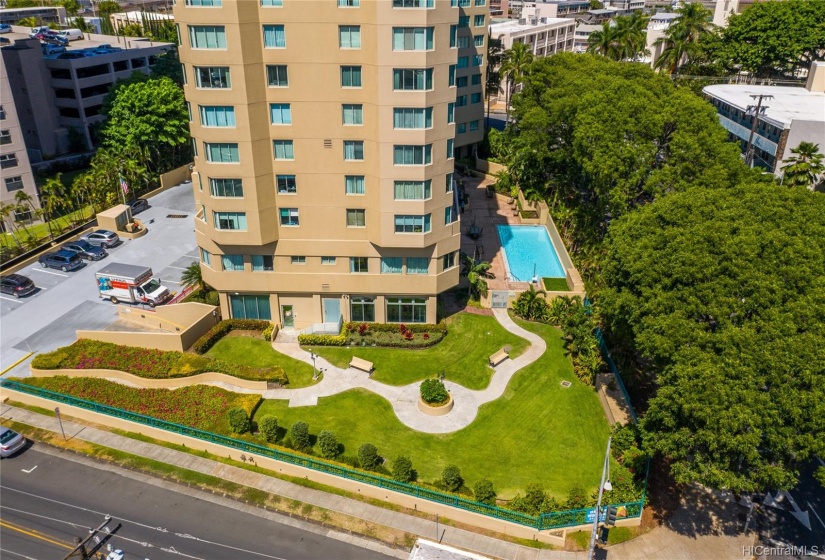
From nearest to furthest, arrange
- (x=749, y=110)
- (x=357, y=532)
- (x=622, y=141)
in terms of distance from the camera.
Result: (x=357, y=532), (x=622, y=141), (x=749, y=110)

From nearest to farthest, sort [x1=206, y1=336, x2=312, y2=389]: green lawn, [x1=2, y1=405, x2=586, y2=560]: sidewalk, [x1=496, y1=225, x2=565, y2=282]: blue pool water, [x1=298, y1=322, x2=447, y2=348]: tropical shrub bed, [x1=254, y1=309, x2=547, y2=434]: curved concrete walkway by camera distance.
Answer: [x1=2, y1=405, x2=586, y2=560]: sidewalk < [x1=254, y1=309, x2=547, y2=434]: curved concrete walkway < [x1=206, y1=336, x2=312, y2=389]: green lawn < [x1=298, y1=322, x2=447, y2=348]: tropical shrub bed < [x1=496, y1=225, x2=565, y2=282]: blue pool water

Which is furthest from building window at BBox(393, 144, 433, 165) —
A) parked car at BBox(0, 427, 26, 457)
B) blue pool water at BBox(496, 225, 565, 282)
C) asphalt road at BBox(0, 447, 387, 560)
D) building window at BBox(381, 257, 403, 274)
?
parked car at BBox(0, 427, 26, 457)

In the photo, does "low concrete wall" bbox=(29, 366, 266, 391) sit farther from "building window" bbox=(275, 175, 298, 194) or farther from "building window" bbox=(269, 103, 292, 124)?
"building window" bbox=(269, 103, 292, 124)

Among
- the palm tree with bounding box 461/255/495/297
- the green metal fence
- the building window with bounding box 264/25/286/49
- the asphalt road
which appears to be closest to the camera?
the asphalt road

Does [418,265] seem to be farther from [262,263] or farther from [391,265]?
[262,263]

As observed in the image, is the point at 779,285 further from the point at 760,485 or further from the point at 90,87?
the point at 90,87

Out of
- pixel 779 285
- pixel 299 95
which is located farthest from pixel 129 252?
pixel 779 285

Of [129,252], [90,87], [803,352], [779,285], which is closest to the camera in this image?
[803,352]
